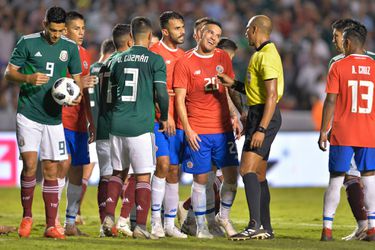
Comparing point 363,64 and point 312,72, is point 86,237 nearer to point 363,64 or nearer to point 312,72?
point 363,64

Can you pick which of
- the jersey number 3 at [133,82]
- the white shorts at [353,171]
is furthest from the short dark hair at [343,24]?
the jersey number 3 at [133,82]

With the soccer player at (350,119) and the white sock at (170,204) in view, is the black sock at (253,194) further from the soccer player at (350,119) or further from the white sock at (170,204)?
the white sock at (170,204)

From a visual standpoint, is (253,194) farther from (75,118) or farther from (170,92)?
(75,118)

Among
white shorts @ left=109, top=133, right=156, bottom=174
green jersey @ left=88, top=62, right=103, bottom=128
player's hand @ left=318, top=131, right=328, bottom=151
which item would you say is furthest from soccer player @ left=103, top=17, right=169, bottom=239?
player's hand @ left=318, top=131, right=328, bottom=151

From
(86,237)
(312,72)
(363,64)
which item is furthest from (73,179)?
(312,72)

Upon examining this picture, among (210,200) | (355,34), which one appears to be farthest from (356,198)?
(355,34)

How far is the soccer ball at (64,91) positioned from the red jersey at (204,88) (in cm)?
116

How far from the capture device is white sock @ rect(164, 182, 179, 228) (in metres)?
11.2

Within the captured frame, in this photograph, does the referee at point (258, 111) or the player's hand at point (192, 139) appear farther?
the player's hand at point (192, 139)

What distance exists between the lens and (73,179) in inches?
457

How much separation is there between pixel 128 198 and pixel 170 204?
18.3 inches

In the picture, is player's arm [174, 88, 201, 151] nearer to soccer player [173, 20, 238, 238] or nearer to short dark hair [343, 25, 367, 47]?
soccer player [173, 20, 238, 238]

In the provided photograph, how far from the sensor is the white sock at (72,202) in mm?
11430

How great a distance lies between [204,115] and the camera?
11102 millimetres
